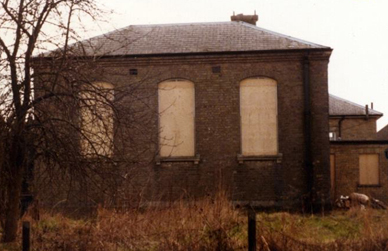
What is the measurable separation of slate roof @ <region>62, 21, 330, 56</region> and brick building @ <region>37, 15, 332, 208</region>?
3.6 inches

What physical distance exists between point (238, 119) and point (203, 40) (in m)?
3.45

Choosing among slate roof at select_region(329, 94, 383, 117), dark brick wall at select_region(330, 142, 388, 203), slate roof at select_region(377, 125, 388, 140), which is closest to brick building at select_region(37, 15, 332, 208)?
dark brick wall at select_region(330, 142, 388, 203)

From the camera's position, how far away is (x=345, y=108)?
37438 millimetres

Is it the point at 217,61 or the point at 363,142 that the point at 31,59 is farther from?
the point at 363,142

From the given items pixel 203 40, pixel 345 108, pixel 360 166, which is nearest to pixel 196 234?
pixel 203 40

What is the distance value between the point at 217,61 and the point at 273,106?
2598 mm

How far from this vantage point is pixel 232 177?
18.6 meters

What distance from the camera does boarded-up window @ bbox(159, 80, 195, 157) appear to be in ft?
62.5

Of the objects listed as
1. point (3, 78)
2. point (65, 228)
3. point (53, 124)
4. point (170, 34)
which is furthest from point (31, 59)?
point (170, 34)

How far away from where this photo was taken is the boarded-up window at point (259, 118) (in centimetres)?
1869

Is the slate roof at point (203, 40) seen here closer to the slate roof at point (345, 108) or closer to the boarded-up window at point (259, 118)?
the boarded-up window at point (259, 118)

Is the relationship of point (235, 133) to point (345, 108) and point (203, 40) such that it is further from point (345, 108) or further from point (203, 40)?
point (345, 108)

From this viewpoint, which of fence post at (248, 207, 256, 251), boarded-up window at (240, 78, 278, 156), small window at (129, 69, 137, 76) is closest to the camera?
fence post at (248, 207, 256, 251)

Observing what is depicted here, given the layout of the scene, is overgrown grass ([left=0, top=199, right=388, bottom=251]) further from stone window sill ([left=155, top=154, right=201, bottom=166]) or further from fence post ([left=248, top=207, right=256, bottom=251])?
stone window sill ([left=155, top=154, right=201, bottom=166])
